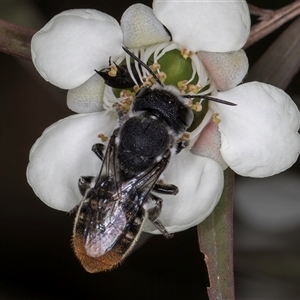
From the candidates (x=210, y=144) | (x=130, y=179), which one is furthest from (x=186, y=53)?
(x=130, y=179)

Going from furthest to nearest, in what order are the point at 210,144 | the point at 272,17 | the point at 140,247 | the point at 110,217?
the point at 140,247 → the point at 272,17 → the point at 210,144 → the point at 110,217

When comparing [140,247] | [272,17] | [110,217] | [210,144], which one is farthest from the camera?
[140,247]

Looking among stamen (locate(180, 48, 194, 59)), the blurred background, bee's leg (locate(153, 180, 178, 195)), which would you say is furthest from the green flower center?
the blurred background

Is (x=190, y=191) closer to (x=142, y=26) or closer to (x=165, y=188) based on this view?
(x=165, y=188)

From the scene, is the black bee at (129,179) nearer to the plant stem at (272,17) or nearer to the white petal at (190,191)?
the white petal at (190,191)

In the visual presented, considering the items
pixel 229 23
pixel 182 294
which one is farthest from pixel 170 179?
pixel 182 294

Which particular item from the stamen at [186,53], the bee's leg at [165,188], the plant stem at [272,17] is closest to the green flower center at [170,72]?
the stamen at [186,53]
